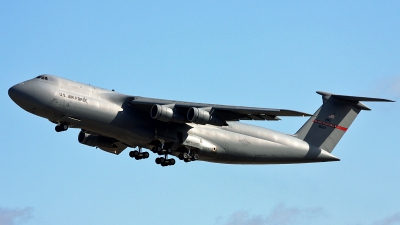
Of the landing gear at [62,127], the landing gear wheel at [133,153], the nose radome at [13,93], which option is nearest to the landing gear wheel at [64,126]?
the landing gear at [62,127]

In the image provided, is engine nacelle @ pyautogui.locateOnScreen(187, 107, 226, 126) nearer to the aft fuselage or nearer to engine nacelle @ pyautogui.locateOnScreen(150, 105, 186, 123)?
engine nacelle @ pyautogui.locateOnScreen(150, 105, 186, 123)

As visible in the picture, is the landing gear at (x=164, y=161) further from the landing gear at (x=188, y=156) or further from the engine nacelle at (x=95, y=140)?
the engine nacelle at (x=95, y=140)

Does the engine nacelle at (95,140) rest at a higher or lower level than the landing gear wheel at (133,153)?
higher

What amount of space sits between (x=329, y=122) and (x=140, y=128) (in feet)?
27.3

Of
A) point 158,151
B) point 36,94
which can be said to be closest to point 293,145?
point 158,151

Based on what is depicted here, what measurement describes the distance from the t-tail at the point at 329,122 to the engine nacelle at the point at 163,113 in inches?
253

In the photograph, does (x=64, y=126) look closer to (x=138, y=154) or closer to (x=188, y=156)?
(x=138, y=154)

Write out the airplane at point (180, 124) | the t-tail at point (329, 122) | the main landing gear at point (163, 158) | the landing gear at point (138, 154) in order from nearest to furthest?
the airplane at point (180, 124) → the main landing gear at point (163, 158) → the landing gear at point (138, 154) → the t-tail at point (329, 122)

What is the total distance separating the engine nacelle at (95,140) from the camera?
29562 millimetres

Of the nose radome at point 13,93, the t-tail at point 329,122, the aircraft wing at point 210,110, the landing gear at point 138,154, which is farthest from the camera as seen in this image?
the t-tail at point 329,122

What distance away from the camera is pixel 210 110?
27078 millimetres

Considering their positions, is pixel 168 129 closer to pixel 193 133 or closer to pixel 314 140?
pixel 193 133

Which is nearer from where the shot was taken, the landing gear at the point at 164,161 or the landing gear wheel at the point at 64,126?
the landing gear wheel at the point at 64,126

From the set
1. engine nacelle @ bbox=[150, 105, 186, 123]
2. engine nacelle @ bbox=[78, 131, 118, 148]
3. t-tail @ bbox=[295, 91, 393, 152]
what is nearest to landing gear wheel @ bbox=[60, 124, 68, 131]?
engine nacelle @ bbox=[150, 105, 186, 123]
